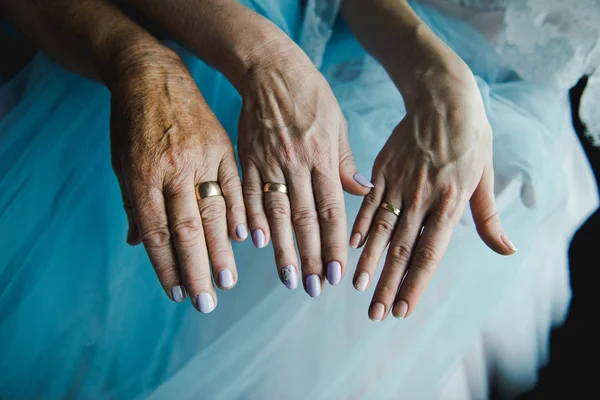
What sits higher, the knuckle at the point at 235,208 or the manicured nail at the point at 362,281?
the knuckle at the point at 235,208

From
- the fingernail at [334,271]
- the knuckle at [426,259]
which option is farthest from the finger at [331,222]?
the knuckle at [426,259]

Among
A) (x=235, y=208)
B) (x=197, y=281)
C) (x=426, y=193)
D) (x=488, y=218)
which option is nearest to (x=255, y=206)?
(x=235, y=208)

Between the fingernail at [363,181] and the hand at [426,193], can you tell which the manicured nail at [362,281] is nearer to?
the hand at [426,193]

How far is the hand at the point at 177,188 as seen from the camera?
0.63 m

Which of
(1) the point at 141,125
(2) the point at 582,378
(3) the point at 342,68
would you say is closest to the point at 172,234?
(1) the point at 141,125

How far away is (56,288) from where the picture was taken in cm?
74

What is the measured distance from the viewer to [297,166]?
2.24 feet

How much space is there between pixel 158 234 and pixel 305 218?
0.21m

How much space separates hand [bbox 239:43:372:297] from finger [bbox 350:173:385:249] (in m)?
0.02

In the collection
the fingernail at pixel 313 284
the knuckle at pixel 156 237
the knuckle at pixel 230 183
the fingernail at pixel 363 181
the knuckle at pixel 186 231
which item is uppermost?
the fingernail at pixel 363 181

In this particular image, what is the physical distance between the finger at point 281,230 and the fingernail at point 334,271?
45 mm

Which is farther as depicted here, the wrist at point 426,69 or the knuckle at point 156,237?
the wrist at point 426,69

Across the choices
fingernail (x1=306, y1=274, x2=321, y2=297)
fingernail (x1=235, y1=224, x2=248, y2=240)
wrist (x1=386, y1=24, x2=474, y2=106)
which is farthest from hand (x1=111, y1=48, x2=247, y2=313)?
wrist (x1=386, y1=24, x2=474, y2=106)

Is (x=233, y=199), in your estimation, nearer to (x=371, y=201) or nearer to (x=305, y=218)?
(x=305, y=218)
